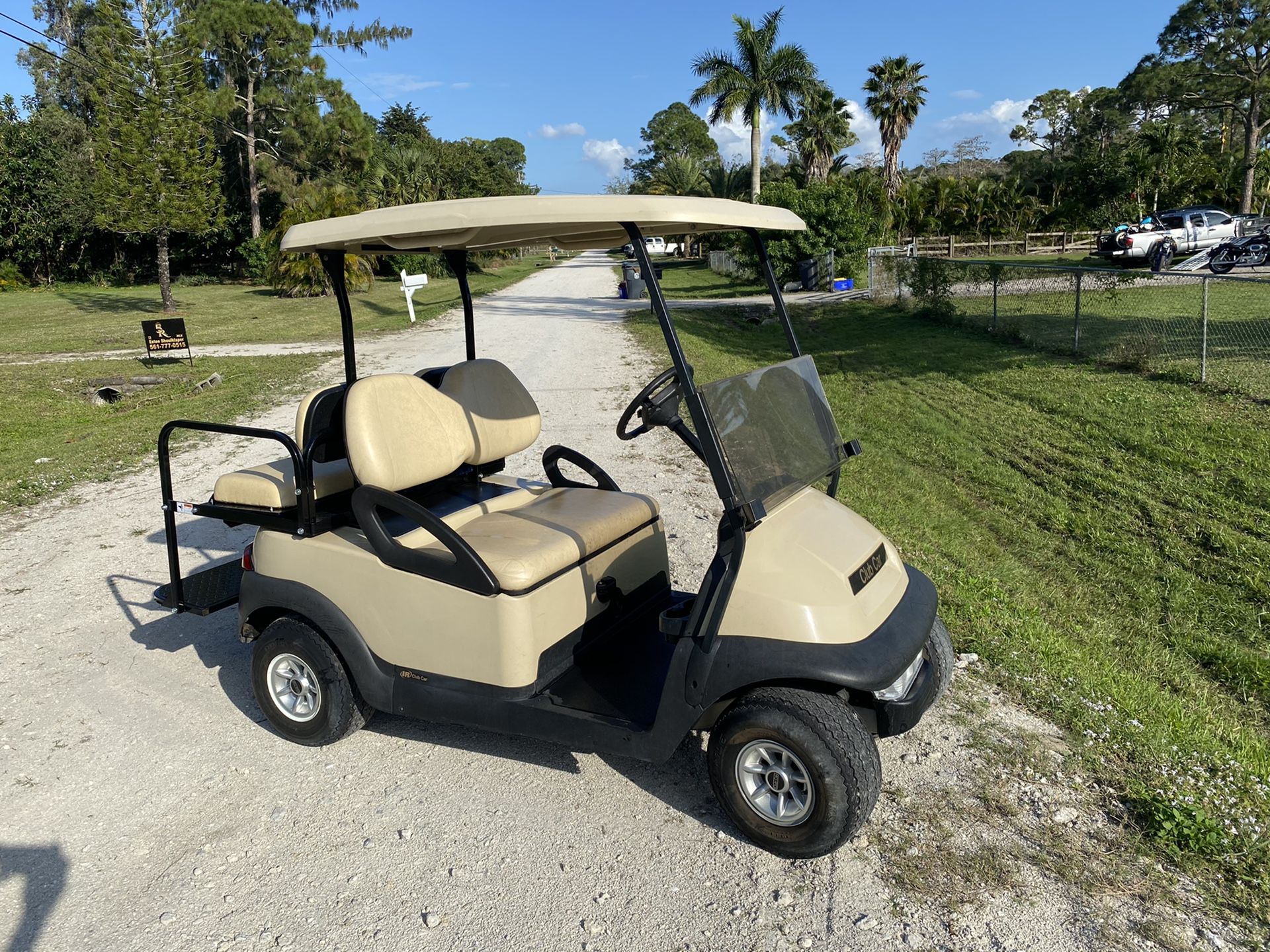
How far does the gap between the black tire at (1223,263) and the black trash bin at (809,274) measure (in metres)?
9.55

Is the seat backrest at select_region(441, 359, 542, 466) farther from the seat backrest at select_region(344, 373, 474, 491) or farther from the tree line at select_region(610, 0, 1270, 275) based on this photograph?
the tree line at select_region(610, 0, 1270, 275)

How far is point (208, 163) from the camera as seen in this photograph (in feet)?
72.8

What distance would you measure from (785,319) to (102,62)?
21562mm

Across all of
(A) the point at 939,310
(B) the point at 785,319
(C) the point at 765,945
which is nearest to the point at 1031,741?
(C) the point at 765,945

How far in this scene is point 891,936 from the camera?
246 cm

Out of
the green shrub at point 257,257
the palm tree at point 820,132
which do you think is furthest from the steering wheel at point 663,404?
the palm tree at point 820,132

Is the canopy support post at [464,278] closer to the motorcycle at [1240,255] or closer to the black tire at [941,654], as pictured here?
the black tire at [941,654]

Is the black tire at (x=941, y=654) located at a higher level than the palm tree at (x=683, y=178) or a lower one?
lower

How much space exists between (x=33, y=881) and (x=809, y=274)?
24455mm

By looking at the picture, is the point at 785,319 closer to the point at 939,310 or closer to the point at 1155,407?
the point at 1155,407

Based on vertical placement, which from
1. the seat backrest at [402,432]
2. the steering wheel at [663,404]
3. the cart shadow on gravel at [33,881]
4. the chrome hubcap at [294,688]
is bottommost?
the cart shadow on gravel at [33,881]

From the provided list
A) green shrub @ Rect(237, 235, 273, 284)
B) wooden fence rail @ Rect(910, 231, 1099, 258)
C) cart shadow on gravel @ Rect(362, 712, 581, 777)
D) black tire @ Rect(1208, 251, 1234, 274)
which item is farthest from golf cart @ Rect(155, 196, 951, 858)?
green shrub @ Rect(237, 235, 273, 284)

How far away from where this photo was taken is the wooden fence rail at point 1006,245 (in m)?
32.6

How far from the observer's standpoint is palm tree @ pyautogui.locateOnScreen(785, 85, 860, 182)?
39031 mm
